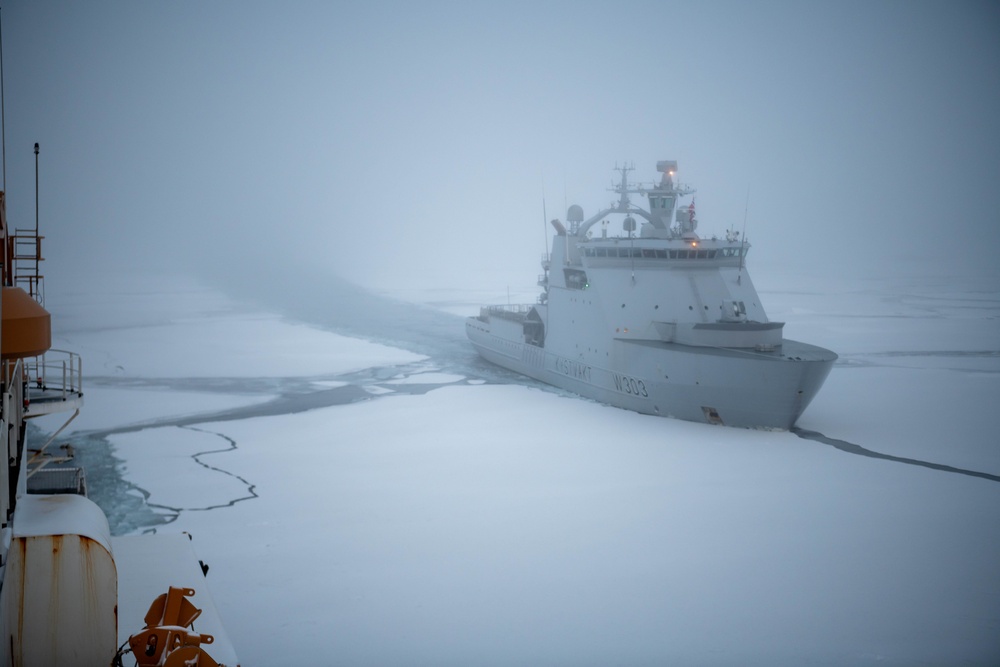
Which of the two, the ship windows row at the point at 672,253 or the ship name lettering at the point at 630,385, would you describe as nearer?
the ship name lettering at the point at 630,385

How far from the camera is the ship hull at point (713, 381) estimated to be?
12859mm

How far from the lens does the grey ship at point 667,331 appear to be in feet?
43.5

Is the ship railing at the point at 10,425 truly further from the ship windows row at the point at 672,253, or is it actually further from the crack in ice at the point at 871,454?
the ship windows row at the point at 672,253

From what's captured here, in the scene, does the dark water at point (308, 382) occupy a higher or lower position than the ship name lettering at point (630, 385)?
lower

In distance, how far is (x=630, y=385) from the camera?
15305mm

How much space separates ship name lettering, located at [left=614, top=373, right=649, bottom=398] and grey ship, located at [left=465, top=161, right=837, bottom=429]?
0.9 inches

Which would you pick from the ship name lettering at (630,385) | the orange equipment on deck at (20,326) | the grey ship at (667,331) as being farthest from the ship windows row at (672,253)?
the orange equipment on deck at (20,326)

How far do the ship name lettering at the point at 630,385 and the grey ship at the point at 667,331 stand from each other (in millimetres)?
22

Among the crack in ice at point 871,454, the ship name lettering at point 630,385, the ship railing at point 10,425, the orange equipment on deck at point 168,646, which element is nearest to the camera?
the orange equipment on deck at point 168,646

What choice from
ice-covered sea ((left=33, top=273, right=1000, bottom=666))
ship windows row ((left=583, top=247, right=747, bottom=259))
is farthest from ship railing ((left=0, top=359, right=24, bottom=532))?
ship windows row ((left=583, top=247, right=747, bottom=259))

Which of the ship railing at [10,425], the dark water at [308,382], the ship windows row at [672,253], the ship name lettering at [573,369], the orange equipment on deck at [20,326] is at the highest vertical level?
the ship windows row at [672,253]

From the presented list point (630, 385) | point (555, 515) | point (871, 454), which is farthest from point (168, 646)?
point (630, 385)

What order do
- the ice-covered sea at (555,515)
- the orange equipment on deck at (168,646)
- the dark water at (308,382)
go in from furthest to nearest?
the dark water at (308,382) → the ice-covered sea at (555,515) → the orange equipment on deck at (168,646)

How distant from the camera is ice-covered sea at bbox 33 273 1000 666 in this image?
655 cm
